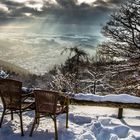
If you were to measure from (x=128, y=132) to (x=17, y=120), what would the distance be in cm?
256

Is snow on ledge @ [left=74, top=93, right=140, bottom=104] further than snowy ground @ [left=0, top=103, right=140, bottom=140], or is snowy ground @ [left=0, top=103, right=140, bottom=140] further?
snow on ledge @ [left=74, top=93, right=140, bottom=104]

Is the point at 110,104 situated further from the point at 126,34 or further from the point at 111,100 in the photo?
the point at 126,34

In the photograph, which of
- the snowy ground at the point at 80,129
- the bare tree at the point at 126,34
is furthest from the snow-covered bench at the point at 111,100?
the bare tree at the point at 126,34

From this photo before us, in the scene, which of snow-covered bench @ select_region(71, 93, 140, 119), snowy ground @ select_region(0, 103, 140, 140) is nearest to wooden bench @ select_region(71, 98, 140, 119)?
snow-covered bench @ select_region(71, 93, 140, 119)

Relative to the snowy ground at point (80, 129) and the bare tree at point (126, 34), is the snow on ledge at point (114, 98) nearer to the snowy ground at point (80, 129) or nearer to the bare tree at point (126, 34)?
the snowy ground at point (80, 129)

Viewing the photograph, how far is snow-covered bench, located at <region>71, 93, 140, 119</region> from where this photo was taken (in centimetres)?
844

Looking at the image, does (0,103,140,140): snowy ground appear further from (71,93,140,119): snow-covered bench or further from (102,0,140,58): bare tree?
(102,0,140,58): bare tree

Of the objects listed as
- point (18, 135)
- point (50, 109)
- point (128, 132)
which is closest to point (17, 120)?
point (18, 135)

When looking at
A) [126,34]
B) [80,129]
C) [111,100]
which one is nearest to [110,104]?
[111,100]

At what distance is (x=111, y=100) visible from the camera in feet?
28.0

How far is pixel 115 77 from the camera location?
19.2 m

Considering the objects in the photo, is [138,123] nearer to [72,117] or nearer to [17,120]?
[72,117]

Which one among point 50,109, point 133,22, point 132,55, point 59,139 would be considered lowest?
point 59,139

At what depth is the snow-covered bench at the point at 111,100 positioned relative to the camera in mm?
8438
